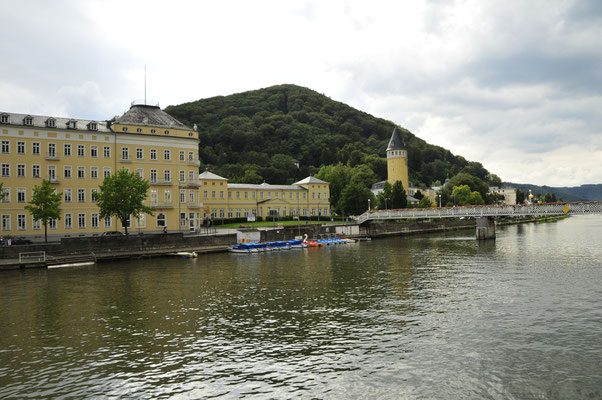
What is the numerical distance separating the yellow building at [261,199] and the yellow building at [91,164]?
2315cm

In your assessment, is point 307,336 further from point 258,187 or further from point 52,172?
point 258,187

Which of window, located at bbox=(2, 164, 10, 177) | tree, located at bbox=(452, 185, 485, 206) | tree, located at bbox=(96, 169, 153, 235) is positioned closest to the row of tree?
tree, located at bbox=(96, 169, 153, 235)

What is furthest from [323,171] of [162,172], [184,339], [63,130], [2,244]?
[184,339]

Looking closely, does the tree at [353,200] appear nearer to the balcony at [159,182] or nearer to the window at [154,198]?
the balcony at [159,182]

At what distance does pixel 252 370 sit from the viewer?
1541cm

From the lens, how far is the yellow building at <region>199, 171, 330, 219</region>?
94250 millimetres

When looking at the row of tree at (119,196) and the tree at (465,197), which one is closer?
the row of tree at (119,196)

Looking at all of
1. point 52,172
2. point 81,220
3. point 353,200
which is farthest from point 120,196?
point 353,200

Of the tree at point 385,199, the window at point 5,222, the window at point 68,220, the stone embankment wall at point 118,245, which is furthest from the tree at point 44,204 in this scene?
the tree at point 385,199

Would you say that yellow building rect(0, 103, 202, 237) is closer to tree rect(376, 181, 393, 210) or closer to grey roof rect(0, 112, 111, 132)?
grey roof rect(0, 112, 111, 132)

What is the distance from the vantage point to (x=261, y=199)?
4085 inches

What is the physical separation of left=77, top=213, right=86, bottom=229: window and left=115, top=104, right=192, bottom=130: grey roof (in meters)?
13.8

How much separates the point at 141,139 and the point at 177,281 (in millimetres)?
33691

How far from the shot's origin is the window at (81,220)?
56.7 meters
